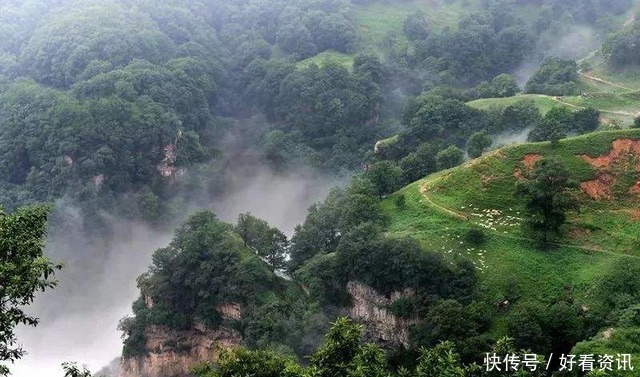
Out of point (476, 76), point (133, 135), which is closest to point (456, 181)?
point (133, 135)

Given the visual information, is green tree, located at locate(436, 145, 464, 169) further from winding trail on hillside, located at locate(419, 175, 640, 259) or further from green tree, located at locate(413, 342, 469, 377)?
green tree, located at locate(413, 342, 469, 377)

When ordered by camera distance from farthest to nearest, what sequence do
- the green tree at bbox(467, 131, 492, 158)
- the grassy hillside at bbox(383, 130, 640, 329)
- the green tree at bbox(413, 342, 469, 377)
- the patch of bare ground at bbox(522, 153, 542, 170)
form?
the green tree at bbox(467, 131, 492, 158) → the patch of bare ground at bbox(522, 153, 542, 170) → the grassy hillside at bbox(383, 130, 640, 329) → the green tree at bbox(413, 342, 469, 377)

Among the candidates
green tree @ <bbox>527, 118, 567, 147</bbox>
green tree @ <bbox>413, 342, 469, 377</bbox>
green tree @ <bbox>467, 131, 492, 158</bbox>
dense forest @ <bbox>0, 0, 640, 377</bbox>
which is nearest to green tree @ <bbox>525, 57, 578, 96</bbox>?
dense forest @ <bbox>0, 0, 640, 377</bbox>

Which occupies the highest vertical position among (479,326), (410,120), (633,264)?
(410,120)

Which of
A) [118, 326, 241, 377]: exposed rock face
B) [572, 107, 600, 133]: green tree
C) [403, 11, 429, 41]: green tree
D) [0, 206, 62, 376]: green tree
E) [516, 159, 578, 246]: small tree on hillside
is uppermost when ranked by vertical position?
[403, 11, 429, 41]: green tree

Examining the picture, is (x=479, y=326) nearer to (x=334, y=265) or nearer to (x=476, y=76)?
(x=334, y=265)

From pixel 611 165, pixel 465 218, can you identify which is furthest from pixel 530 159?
pixel 465 218

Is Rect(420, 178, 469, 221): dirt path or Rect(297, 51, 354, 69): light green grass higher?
Rect(297, 51, 354, 69): light green grass
